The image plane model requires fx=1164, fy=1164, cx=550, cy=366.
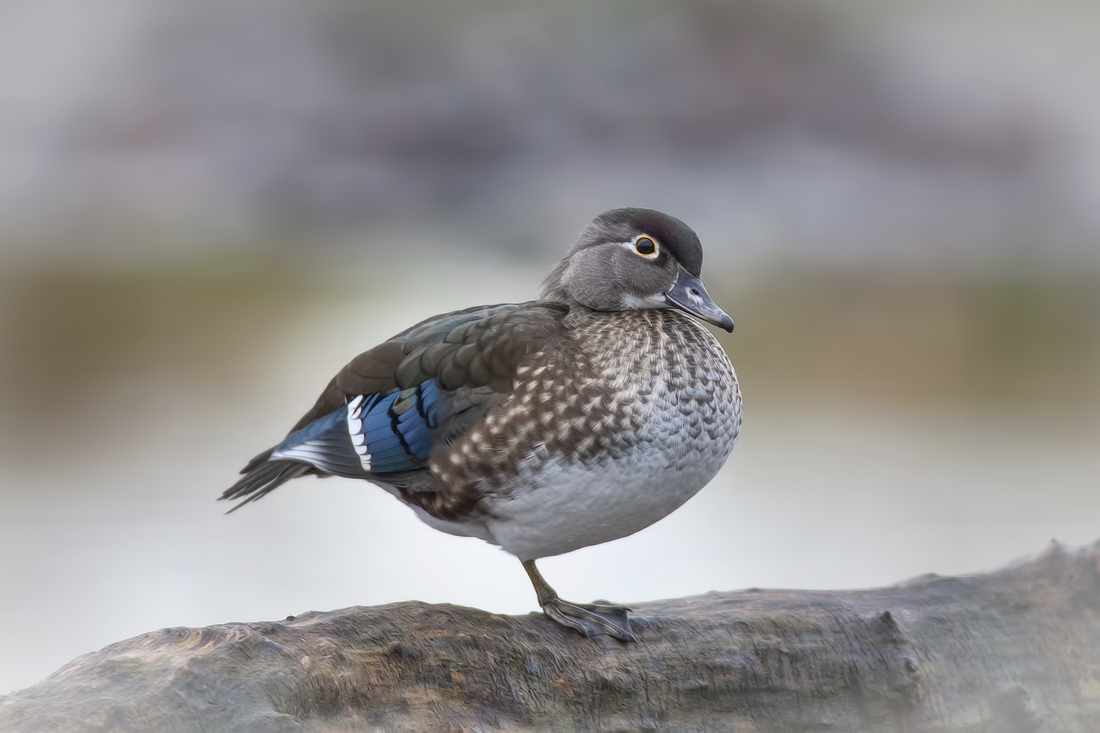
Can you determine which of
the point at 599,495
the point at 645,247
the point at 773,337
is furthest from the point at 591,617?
the point at 773,337

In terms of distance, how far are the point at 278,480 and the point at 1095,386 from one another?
3756 mm

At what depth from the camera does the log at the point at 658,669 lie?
3.51ft

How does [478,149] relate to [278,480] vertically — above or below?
above

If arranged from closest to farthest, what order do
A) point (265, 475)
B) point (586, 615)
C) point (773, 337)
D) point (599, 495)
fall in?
point (599, 495) < point (586, 615) < point (265, 475) < point (773, 337)

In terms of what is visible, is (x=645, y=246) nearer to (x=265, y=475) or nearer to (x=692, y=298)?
(x=692, y=298)

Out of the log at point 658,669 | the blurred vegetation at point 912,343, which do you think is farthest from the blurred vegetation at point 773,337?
the log at point 658,669

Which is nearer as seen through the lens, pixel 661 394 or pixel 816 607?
pixel 661 394

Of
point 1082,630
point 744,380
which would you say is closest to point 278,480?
point 1082,630

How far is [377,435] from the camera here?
1411 mm

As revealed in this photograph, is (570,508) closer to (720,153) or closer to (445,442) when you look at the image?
(445,442)

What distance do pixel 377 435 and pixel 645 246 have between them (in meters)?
0.40

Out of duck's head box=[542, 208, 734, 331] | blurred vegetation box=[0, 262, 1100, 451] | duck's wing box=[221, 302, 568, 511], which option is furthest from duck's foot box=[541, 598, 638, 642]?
blurred vegetation box=[0, 262, 1100, 451]

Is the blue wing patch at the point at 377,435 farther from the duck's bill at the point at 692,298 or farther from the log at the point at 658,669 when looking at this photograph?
the duck's bill at the point at 692,298

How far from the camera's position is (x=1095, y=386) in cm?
440
